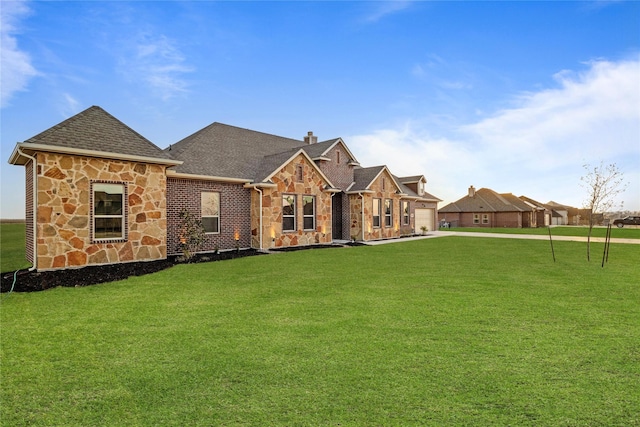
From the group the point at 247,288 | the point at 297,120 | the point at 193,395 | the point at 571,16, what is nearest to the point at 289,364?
the point at 193,395

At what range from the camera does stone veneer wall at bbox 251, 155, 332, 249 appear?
16.2 m

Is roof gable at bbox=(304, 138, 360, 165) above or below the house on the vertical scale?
above

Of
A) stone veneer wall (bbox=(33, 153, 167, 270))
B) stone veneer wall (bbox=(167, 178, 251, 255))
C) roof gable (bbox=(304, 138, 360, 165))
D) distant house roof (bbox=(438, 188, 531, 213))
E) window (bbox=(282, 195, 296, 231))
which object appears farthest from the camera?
distant house roof (bbox=(438, 188, 531, 213))

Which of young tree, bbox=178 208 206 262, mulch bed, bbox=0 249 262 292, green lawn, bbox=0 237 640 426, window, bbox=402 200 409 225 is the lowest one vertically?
green lawn, bbox=0 237 640 426

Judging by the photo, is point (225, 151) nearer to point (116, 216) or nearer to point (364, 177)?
point (116, 216)

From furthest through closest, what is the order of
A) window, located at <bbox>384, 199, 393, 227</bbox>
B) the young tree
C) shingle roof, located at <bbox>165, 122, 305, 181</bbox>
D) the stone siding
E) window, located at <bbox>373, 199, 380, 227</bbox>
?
window, located at <bbox>384, 199, 393, 227</bbox> < window, located at <bbox>373, 199, 380, 227</bbox> < the stone siding < shingle roof, located at <bbox>165, 122, 305, 181</bbox> < the young tree

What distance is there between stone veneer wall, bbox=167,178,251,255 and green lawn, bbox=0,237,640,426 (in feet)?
20.0

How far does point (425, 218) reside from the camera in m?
31.9

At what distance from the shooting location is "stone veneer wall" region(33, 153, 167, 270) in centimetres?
1002

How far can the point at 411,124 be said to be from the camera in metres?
21.4

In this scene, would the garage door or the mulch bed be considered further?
the garage door

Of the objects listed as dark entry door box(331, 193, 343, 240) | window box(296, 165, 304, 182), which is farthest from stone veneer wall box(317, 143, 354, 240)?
window box(296, 165, 304, 182)

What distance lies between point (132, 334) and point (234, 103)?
60.5ft

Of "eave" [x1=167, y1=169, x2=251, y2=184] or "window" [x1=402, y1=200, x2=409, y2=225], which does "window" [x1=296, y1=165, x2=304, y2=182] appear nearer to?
"eave" [x1=167, y1=169, x2=251, y2=184]
